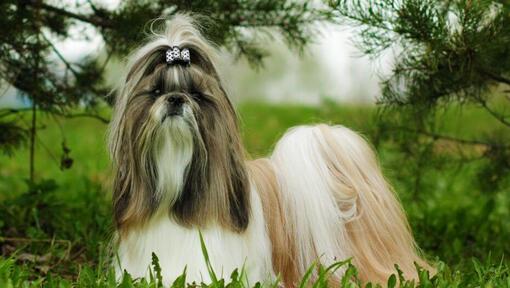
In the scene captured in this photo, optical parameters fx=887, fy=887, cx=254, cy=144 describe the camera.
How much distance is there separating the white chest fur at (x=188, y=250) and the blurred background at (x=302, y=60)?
18cm

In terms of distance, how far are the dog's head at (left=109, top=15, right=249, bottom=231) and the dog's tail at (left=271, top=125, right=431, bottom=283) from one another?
1.22 feet

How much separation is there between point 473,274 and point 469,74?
3.49ft

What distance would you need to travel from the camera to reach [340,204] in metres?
3.91

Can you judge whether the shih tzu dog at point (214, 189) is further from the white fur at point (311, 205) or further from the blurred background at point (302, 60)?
the blurred background at point (302, 60)

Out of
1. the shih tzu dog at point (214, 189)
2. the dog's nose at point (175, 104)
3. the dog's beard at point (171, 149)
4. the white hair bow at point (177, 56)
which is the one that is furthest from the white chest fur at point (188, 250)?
the white hair bow at point (177, 56)

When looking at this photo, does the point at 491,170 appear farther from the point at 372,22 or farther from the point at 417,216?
the point at 372,22

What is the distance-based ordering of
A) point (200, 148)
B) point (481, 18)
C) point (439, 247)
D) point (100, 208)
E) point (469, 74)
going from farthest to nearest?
point (100, 208), point (439, 247), point (469, 74), point (481, 18), point (200, 148)

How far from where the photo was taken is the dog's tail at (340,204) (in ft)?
12.5

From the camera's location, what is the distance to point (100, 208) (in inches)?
224

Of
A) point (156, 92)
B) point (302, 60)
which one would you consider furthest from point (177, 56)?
point (302, 60)

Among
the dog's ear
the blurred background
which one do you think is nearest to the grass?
the blurred background

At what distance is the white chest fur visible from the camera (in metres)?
3.48

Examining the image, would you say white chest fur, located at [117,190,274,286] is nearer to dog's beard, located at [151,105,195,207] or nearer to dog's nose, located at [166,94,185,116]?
dog's beard, located at [151,105,195,207]

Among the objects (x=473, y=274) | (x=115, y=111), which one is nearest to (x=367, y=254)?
(x=473, y=274)
